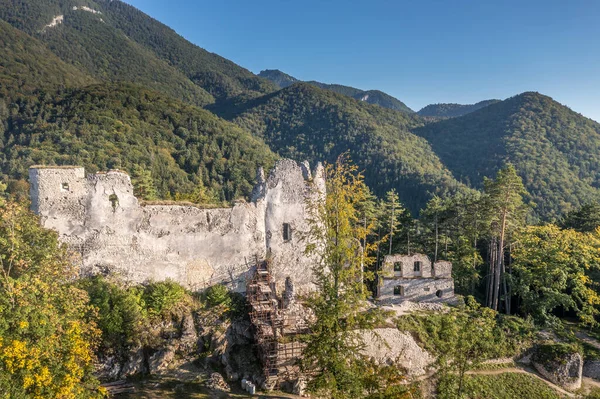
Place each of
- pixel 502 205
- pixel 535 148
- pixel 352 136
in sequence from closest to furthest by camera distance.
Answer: pixel 502 205
pixel 535 148
pixel 352 136

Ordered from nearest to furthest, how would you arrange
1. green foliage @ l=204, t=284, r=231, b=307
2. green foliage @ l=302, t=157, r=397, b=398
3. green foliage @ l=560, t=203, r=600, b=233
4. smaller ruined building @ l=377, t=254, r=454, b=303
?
1. green foliage @ l=302, t=157, r=397, b=398
2. green foliage @ l=204, t=284, r=231, b=307
3. smaller ruined building @ l=377, t=254, r=454, b=303
4. green foliage @ l=560, t=203, r=600, b=233

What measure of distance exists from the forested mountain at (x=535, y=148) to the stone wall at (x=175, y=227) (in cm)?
6278

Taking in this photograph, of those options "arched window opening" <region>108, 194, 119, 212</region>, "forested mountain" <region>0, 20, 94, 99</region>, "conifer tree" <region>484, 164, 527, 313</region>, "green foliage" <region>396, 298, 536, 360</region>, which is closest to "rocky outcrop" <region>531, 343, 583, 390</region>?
"green foliage" <region>396, 298, 536, 360</region>

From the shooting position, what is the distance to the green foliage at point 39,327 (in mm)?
10414

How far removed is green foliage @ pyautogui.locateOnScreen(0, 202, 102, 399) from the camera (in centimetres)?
1041

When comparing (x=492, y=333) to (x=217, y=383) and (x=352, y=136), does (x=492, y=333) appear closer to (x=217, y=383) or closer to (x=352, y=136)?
(x=217, y=383)

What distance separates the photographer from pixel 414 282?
25625 mm

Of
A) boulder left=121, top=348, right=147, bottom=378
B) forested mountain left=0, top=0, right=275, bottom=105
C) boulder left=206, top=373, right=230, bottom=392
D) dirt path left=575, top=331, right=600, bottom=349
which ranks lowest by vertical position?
dirt path left=575, top=331, right=600, bottom=349

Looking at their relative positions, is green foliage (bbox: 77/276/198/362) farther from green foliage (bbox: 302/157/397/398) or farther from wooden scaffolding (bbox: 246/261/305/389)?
green foliage (bbox: 302/157/397/398)

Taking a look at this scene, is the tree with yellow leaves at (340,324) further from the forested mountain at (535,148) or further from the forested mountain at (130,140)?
the forested mountain at (535,148)

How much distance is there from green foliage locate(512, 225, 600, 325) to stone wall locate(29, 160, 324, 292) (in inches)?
659

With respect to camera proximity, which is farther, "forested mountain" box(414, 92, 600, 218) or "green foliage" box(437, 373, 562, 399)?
"forested mountain" box(414, 92, 600, 218)

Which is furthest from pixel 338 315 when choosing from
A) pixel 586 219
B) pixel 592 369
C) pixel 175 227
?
pixel 586 219

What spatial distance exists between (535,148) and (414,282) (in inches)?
3420
